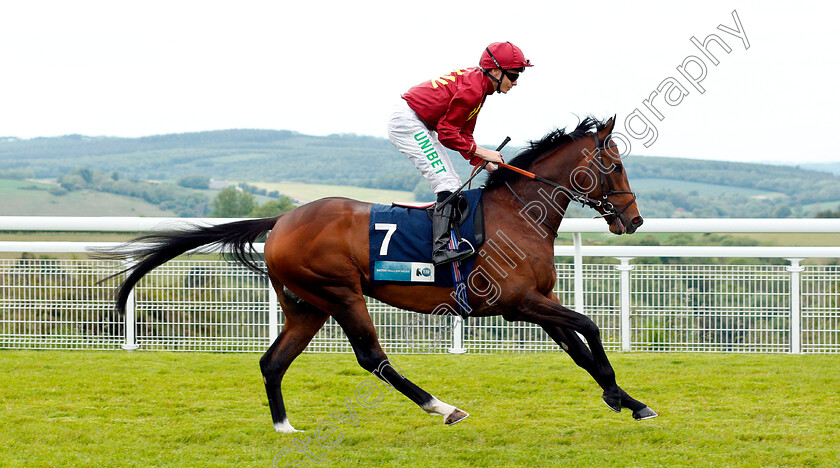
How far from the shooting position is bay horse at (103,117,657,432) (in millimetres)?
4102

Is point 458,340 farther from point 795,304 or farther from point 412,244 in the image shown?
point 412,244

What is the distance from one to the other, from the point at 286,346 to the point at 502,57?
6.00 ft

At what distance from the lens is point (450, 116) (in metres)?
4.12

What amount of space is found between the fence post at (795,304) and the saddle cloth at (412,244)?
3175mm

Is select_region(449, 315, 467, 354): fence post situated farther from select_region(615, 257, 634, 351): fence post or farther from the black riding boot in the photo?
the black riding boot

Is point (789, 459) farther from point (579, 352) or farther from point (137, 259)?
point (137, 259)

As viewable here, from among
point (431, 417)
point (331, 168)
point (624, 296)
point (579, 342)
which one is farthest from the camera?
point (331, 168)

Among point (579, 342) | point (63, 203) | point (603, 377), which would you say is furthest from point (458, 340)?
point (63, 203)

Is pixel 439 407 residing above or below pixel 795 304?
below

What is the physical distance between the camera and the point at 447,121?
413 centimetres

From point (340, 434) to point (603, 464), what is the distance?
1306mm

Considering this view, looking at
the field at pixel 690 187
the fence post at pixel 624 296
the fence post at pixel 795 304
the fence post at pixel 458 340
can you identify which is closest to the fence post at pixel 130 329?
the fence post at pixel 458 340

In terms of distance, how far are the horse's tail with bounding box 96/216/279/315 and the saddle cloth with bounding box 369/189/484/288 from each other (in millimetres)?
754

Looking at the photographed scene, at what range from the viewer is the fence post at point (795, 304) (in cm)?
625
